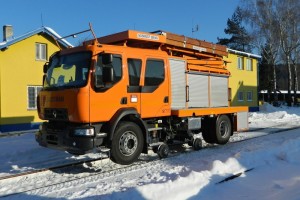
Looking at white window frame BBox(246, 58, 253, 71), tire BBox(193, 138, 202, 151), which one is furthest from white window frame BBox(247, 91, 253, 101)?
tire BBox(193, 138, 202, 151)

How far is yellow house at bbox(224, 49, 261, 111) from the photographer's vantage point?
113 feet

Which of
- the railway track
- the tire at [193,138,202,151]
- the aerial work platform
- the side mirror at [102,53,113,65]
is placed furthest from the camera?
the tire at [193,138,202,151]

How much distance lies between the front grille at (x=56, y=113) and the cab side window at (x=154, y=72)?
2.28 m

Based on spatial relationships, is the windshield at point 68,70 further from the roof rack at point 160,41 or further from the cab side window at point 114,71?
the roof rack at point 160,41

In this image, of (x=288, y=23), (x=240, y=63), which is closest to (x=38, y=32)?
(x=240, y=63)

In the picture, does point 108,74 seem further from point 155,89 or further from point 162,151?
point 162,151

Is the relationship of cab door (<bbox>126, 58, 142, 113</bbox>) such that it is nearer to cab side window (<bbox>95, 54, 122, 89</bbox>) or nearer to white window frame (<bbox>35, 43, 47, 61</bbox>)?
cab side window (<bbox>95, 54, 122, 89</bbox>)

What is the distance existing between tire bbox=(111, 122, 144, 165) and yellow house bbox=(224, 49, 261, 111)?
25.6 m

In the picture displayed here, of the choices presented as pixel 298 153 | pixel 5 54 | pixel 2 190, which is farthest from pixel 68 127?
pixel 5 54

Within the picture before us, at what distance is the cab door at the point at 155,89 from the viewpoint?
9.48 meters

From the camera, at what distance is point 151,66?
381 inches

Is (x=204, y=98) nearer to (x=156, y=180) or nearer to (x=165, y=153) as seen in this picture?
(x=165, y=153)

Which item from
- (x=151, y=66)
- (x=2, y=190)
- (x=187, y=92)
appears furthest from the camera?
(x=187, y=92)

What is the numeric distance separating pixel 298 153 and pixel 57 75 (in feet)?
21.7
